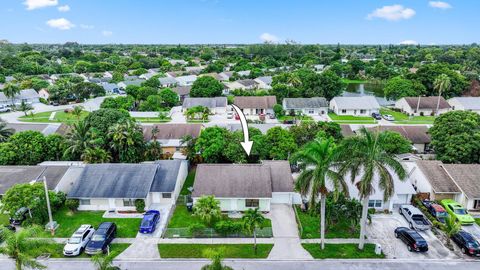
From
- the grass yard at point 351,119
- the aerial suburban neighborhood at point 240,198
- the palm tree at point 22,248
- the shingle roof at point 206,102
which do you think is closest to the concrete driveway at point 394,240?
the aerial suburban neighborhood at point 240,198

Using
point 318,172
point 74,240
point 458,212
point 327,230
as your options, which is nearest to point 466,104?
point 458,212

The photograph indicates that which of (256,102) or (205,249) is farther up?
(256,102)

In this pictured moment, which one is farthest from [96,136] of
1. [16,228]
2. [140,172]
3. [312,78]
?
[312,78]

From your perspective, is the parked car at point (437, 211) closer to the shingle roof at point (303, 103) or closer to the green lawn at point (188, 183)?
the green lawn at point (188, 183)

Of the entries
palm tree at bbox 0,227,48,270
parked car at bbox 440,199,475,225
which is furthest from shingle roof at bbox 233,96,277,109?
palm tree at bbox 0,227,48,270

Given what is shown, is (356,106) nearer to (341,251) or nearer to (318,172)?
(341,251)

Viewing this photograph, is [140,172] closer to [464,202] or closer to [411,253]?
[411,253]
